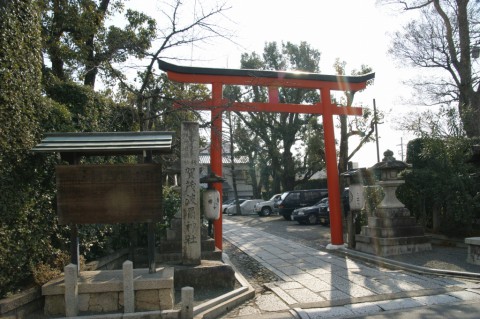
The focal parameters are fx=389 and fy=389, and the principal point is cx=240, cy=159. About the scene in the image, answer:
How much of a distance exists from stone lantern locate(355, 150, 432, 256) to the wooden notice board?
21.7ft

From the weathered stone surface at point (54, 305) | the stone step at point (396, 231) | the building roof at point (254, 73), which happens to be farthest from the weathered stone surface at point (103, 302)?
the stone step at point (396, 231)

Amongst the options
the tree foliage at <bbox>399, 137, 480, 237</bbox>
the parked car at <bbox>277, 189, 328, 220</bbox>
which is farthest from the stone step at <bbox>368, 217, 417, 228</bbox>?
the parked car at <bbox>277, 189, 328, 220</bbox>

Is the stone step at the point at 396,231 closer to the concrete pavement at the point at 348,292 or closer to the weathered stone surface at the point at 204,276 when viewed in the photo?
the concrete pavement at the point at 348,292

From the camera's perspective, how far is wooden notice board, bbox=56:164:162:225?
21.1ft

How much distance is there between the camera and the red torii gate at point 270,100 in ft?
37.1

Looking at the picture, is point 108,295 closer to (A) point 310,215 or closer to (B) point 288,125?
(A) point 310,215

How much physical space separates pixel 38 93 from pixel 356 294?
658cm

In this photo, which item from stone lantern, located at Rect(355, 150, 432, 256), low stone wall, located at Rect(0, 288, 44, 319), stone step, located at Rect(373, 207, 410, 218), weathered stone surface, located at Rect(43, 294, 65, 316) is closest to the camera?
low stone wall, located at Rect(0, 288, 44, 319)

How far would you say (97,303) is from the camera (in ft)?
19.1

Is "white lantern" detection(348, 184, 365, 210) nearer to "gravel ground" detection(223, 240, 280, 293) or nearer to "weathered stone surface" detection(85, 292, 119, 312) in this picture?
"gravel ground" detection(223, 240, 280, 293)

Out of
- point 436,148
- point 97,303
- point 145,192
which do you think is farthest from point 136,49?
point 436,148

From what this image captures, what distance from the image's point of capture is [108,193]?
21.5 ft

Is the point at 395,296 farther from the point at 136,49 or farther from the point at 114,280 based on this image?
the point at 136,49

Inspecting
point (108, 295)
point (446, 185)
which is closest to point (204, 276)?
point (108, 295)
